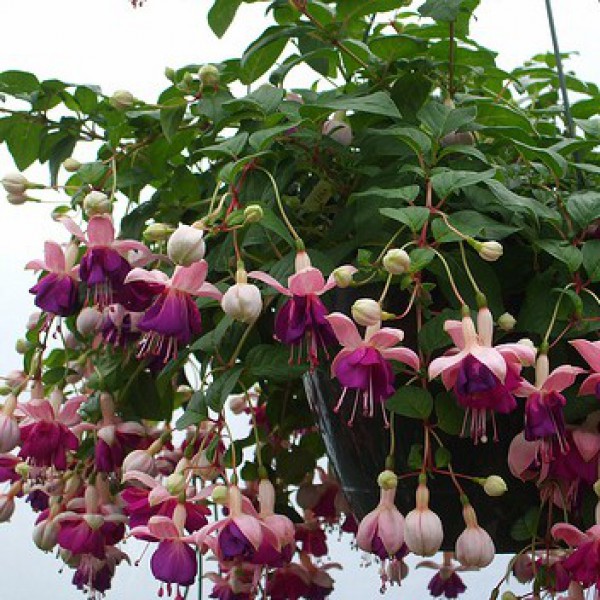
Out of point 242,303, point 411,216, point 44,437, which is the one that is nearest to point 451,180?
point 411,216

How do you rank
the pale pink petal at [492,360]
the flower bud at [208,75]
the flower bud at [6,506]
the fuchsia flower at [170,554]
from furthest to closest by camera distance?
the flower bud at [6,506]
the flower bud at [208,75]
the fuchsia flower at [170,554]
the pale pink petal at [492,360]

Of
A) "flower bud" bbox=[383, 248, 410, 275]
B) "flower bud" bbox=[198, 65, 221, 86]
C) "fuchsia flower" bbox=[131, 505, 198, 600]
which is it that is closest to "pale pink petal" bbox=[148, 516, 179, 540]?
"fuchsia flower" bbox=[131, 505, 198, 600]

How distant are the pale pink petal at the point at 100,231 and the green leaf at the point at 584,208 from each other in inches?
11.9

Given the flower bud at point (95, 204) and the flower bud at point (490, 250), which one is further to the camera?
the flower bud at point (95, 204)

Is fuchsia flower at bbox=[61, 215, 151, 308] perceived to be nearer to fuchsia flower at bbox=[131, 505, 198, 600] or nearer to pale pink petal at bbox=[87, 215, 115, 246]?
pale pink petal at bbox=[87, 215, 115, 246]

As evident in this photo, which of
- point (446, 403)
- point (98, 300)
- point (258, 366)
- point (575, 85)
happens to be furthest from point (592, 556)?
point (575, 85)

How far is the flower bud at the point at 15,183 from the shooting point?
0.74 meters

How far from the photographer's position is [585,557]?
0.59 metres

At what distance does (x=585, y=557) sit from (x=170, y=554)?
25cm

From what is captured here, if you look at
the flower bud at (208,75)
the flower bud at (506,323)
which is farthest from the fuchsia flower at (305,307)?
the flower bud at (208,75)

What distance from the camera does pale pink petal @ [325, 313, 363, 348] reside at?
0.54m

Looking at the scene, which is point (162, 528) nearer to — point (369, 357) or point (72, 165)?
point (369, 357)

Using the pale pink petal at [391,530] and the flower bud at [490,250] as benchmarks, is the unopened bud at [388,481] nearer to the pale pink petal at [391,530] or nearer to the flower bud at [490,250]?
the pale pink petal at [391,530]

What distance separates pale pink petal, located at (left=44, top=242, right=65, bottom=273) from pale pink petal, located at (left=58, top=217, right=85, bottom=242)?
2 centimetres
